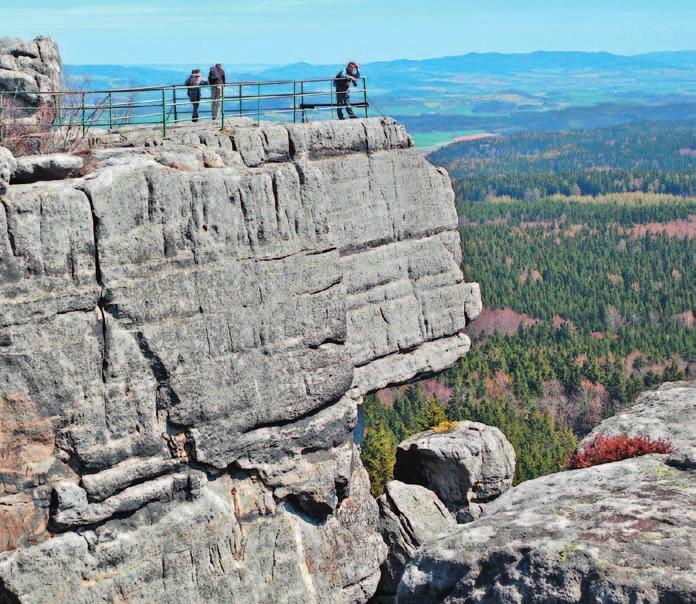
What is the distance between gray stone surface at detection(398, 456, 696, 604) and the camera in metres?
17.2

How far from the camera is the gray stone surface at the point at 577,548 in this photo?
17250 millimetres

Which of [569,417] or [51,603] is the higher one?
[51,603]

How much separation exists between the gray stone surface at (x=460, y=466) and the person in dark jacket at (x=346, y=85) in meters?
8.39

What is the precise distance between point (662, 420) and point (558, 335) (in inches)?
3650

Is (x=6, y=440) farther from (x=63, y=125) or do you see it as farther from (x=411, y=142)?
(x=411, y=142)

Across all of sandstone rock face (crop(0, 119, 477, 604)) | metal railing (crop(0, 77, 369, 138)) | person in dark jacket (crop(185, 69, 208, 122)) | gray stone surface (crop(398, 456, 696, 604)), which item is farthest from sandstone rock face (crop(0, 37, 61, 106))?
gray stone surface (crop(398, 456, 696, 604))

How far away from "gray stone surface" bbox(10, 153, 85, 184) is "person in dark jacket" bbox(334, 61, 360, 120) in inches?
366

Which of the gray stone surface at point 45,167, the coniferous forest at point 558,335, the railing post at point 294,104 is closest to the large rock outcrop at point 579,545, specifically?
the gray stone surface at point 45,167

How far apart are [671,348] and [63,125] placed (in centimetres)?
9376

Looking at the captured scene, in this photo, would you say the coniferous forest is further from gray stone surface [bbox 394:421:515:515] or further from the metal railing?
A: the metal railing

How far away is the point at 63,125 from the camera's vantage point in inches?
901

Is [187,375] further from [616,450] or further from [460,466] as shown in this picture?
[460,466]

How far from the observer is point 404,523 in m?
27.5

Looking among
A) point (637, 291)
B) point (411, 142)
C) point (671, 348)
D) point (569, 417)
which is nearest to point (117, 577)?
point (411, 142)
